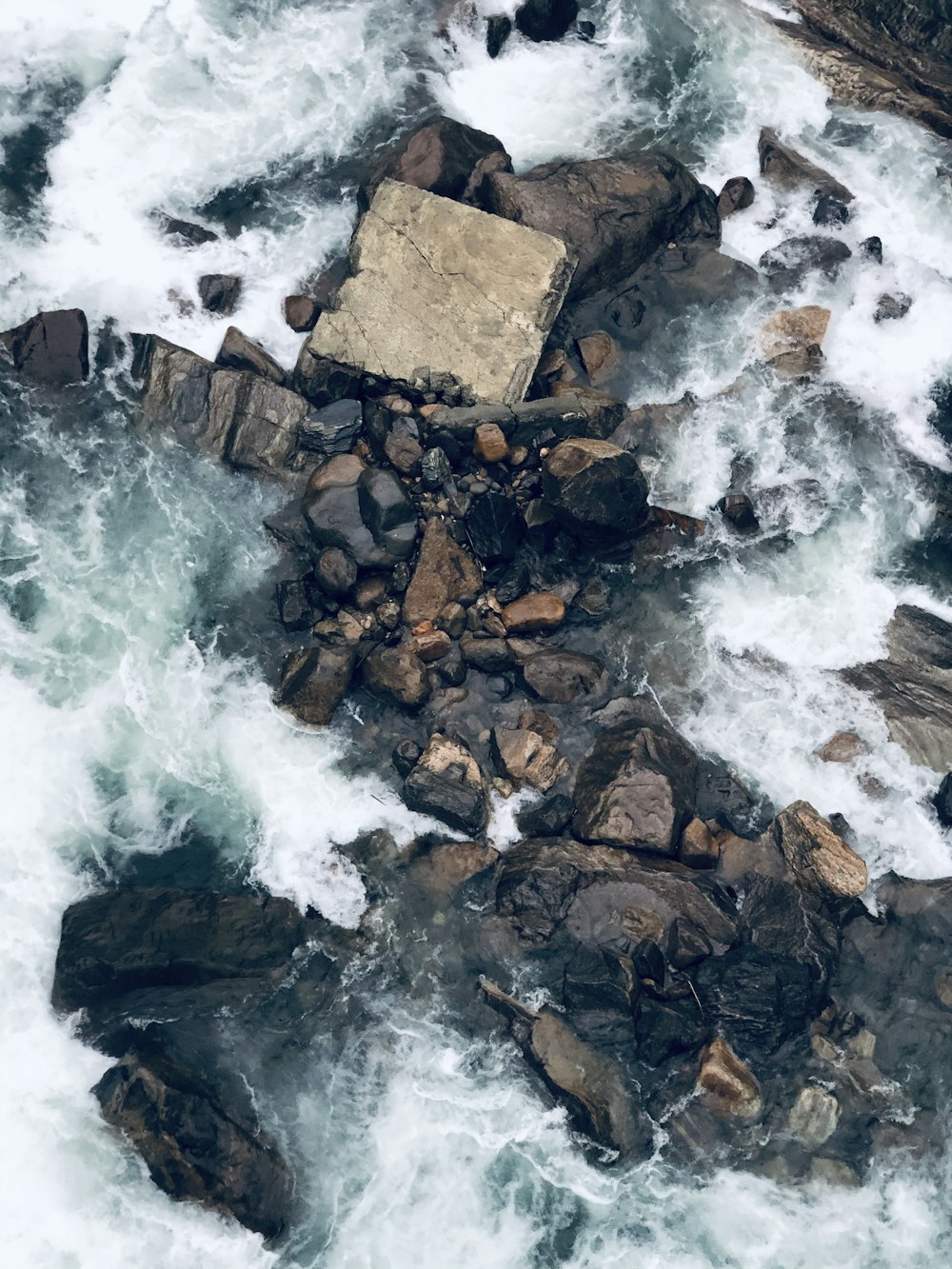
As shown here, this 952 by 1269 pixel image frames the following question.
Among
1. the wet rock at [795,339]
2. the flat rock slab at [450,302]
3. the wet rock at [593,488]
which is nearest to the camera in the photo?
the wet rock at [593,488]

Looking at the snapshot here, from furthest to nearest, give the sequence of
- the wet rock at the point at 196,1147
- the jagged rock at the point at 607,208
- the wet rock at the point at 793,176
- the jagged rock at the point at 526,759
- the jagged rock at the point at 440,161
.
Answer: the wet rock at the point at 793,176
the jagged rock at the point at 440,161
the jagged rock at the point at 607,208
the jagged rock at the point at 526,759
the wet rock at the point at 196,1147

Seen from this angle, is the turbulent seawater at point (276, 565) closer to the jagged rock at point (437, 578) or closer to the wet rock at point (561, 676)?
the wet rock at point (561, 676)

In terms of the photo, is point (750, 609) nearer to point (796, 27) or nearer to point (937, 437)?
point (937, 437)

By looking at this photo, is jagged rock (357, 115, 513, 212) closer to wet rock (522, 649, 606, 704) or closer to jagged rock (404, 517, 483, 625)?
jagged rock (404, 517, 483, 625)

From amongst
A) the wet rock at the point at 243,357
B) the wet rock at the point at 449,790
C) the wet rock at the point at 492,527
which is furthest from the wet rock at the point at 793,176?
the wet rock at the point at 449,790

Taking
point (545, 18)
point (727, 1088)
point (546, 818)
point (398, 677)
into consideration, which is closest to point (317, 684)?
point (398, 677)
